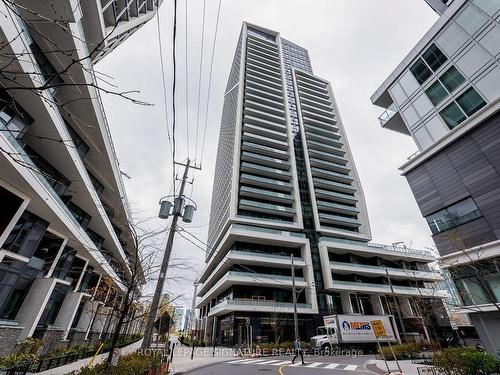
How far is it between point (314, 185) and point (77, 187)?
139 feet

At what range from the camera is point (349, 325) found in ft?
84.1

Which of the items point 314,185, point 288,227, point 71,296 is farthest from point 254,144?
point 71,296

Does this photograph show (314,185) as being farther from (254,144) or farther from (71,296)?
(71,296)

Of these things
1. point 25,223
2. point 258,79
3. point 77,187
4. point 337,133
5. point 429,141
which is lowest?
point 25,223

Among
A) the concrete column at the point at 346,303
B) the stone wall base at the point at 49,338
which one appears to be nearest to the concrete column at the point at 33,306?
the stone wall base at the point at 49,338

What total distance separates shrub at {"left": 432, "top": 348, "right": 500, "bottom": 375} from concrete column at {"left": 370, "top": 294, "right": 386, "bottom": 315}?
36.4 metres

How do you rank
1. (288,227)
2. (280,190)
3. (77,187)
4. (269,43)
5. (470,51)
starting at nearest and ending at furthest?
1. (470,51)
2. (77,187)
3. (288,227)
4. (280,190)
5. (269,43)

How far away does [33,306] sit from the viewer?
1552 cm

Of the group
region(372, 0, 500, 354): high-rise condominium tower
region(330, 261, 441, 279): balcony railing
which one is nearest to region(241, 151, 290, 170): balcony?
region(330, 261, 441, 279): balcony railing

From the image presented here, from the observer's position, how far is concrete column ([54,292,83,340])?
2002cm

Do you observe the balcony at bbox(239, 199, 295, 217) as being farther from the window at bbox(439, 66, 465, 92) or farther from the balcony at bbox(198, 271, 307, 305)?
the window at bbox(439, 66, 465, 92)

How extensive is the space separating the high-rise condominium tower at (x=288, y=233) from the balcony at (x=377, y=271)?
0.17 m

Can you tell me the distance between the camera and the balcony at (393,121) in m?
22.8

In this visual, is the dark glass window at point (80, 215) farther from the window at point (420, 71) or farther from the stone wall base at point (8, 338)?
the window at point (420, 71)
